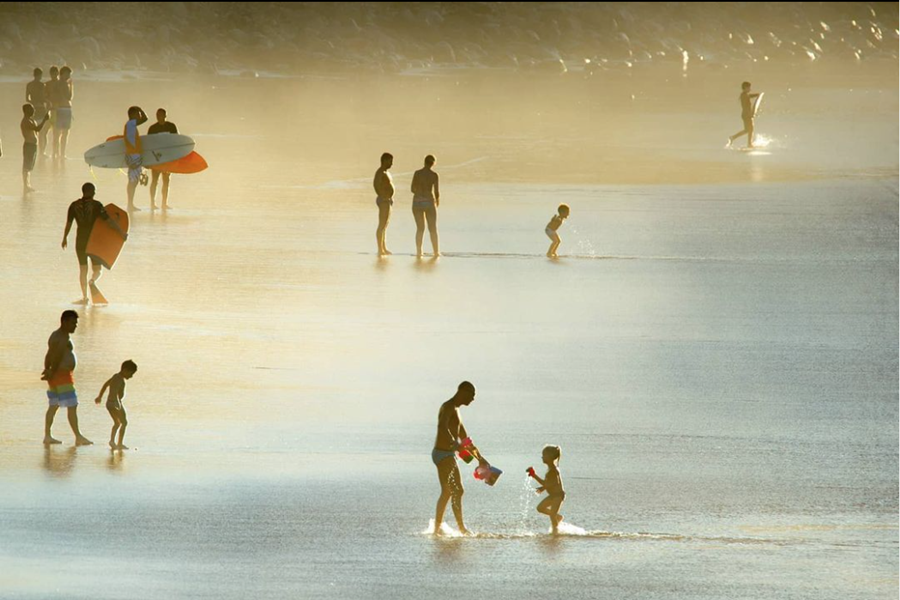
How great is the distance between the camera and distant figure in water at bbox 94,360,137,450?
490 inches

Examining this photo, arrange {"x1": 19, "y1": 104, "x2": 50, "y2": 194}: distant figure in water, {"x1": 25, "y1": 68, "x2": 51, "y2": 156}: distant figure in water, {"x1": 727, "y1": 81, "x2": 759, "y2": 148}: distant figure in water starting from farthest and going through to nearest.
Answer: {"x1": 727, "y1": 81, "x2": 759, "y2": 148}: distant figure in water, {"x1": 25, "y1": 68, "x2": 51, "y2": 156}: distant figure in water, {"x1": 19, "y1": 104, "x2": 50, "y2": 194}: distant figure in water

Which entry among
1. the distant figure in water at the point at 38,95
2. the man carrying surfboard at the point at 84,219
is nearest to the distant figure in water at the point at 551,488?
the man carrying surfboard at the point at 84,219

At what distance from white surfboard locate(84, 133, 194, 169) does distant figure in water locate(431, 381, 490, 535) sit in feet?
48.4

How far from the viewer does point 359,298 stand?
19703 mm

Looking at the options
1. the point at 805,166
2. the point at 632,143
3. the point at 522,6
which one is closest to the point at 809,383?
the point at 805,166

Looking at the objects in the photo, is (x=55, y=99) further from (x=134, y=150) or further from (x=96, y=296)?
(x=96, y=296)

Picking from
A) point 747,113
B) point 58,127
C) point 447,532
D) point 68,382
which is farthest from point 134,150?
point 747,113

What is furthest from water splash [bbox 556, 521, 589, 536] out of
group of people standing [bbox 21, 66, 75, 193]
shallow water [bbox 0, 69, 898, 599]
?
group of people standing [bbox 21, 66, 75, 193]

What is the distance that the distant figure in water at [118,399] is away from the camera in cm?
1245

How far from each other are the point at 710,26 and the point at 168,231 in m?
105

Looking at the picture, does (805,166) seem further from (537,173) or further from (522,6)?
(522,6)

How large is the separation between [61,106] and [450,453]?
24.4 m

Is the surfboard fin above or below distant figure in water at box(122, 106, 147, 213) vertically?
below

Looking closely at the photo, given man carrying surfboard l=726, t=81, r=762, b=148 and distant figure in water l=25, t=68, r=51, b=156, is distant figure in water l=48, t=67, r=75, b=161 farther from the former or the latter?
man carrying surfboard l=726, t=81, r=762, b=148
